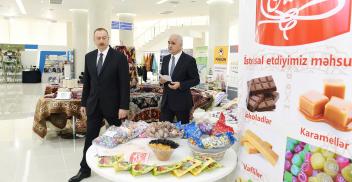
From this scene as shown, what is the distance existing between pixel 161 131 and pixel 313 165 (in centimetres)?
109

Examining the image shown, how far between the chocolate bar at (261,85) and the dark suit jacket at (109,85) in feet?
5.11

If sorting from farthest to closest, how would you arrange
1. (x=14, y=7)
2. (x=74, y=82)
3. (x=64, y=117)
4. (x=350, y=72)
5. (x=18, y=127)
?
1. (x=14, y=7)
2. (x=18, y=127)
3. (x=74, y=82)
4. (x=64, y=117)
5. (x=350, y=72)

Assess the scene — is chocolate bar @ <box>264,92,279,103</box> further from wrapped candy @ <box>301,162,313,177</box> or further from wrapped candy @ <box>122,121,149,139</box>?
wrapped candy @ <box>122,121,149,139</box>

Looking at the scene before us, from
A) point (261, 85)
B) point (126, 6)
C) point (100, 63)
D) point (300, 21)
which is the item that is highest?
point (126, 6)

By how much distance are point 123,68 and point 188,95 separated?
81 cm

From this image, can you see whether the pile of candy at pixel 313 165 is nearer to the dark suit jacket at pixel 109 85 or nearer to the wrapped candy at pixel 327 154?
the wrapped candy at pixel 327 154

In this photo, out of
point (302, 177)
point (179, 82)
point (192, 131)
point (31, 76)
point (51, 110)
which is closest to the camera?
point (302, 177)

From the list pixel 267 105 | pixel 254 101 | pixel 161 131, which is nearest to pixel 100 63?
pixel 161 131

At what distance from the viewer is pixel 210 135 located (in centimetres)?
203

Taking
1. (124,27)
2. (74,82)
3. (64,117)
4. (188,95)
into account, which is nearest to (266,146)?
(188,95)

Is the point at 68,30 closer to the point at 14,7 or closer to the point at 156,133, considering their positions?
the point at 14,7

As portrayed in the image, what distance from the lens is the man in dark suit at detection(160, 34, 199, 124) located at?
3252mm

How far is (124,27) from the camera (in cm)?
1101

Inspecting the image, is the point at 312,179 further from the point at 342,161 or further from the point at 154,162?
the point at 154,162
